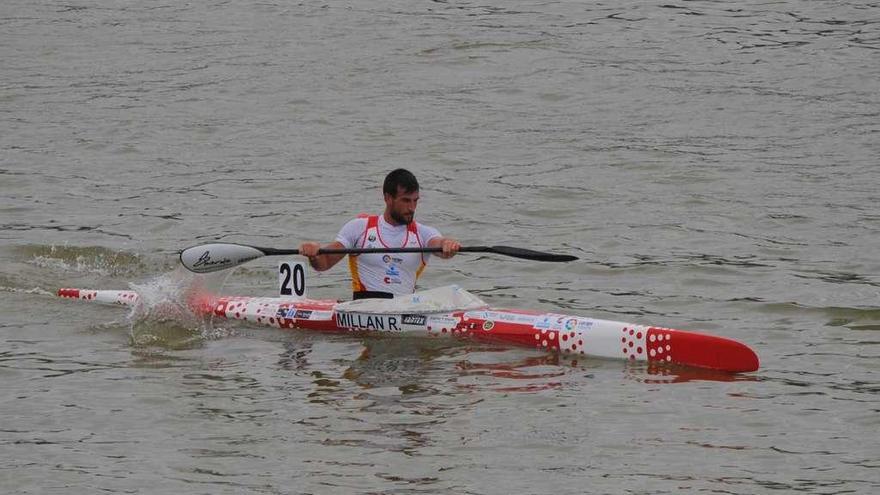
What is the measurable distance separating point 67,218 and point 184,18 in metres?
9.56

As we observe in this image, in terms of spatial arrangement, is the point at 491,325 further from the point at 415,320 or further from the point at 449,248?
the point at 449,248

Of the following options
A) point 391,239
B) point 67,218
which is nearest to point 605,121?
point 67,218

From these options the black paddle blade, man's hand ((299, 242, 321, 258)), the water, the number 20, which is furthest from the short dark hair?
the number 20

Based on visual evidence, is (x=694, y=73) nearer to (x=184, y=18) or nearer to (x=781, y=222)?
(x=781, y=222)

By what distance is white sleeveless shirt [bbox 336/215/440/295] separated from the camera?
11.1m

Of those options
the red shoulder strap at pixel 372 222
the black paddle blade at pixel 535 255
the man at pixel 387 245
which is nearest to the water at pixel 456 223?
the man at pixel 387 245

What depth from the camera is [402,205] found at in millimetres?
10836

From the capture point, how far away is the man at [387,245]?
1088cm

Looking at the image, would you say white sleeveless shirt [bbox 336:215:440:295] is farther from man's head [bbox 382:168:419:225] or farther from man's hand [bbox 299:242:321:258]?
man's hand [bbox 299:242:321:258]

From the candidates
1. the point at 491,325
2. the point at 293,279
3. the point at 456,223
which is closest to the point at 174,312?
the point at 293,279

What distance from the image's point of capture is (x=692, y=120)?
61.7 feet

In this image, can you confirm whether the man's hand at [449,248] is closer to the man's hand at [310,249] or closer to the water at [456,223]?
the water at [456,223]

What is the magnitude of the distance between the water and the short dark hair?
1.21 m

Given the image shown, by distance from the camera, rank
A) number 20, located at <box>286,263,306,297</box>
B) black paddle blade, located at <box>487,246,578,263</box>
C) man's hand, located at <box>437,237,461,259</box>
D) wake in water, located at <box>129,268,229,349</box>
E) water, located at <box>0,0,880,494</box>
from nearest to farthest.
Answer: water, located at <box>0,0,880,494</box> → man's hand, located at <box>437,237,461,259</box> → black paddle blade, located at <box>487,246,578,263</box> → wake in water, located at <box>129,268,229,349</box> → number 20, located at <box>286,263,306,297</box>
